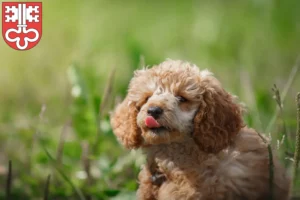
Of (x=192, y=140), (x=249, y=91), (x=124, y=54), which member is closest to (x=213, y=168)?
(x=192, y=140)

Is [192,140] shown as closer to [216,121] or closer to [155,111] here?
[216,121]

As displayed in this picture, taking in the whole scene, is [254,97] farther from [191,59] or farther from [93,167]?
[191,59]

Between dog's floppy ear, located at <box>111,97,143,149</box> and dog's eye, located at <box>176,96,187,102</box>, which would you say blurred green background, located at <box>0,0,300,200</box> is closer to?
dog's floppy ear, located at <box>111,97,143,149</box>

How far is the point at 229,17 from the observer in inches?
360

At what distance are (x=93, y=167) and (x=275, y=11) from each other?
281 cm

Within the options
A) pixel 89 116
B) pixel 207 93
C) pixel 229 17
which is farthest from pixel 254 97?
pixel 229 17

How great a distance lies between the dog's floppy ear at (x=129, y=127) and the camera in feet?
16.9

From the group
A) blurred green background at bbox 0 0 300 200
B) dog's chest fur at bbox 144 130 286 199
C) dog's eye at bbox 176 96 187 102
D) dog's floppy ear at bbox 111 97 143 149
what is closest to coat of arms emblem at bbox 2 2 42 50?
blurred green background at bbox 0 0 300 200

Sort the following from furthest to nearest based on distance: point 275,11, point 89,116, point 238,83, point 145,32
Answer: point 145,32 → point 275,11 → point 238,83 → point 89,116

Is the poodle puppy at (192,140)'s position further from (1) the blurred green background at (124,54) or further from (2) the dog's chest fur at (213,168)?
(1) the blurred green background at (124,54)

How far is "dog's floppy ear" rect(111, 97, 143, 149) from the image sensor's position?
514 centimetres

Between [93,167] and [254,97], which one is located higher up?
[254,97]

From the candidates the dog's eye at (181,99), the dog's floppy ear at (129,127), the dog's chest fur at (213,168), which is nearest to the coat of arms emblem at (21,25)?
the dog's floppy ear at (129,127)

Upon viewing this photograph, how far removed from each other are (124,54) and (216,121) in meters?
4.13
